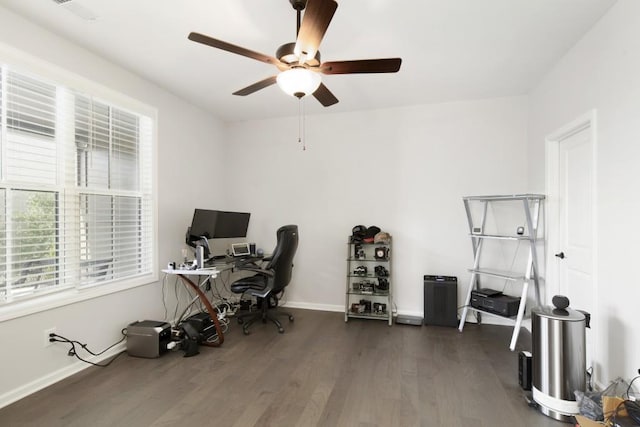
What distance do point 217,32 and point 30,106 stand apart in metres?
1.52

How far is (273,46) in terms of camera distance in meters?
2.64

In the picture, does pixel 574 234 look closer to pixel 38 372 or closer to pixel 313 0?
pixel 313 0

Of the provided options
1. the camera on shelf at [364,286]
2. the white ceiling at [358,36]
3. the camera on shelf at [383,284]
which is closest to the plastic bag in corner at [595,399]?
the camera on shelf at [383,284]

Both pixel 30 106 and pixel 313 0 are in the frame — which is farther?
pixel 30 106

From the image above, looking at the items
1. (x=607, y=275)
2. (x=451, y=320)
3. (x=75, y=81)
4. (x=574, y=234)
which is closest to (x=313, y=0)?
(x=75, y=81)

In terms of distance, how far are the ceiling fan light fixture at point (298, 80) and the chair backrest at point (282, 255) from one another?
1744 mm

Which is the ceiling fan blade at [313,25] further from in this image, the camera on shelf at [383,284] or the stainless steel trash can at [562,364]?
the camera on shelf at [383,284]

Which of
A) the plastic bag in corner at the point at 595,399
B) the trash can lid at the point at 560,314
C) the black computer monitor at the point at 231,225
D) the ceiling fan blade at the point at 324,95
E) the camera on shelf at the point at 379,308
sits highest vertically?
the ceiling fan blade at the point at 324,95

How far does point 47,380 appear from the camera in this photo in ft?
Answer: 7.90

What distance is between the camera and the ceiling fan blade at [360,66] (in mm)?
1991

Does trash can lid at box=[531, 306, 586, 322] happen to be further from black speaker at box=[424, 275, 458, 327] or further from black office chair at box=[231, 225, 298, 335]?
black office chair at box=[231, 225, 298, 335]

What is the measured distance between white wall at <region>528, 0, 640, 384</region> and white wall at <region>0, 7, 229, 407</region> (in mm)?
3987

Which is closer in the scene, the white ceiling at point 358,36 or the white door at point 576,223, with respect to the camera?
the white ceiling at point 358,36

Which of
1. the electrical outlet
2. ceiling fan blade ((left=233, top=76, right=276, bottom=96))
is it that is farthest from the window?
ceiling fan blade ((left=233, top=76, right=276, bottom=96))
